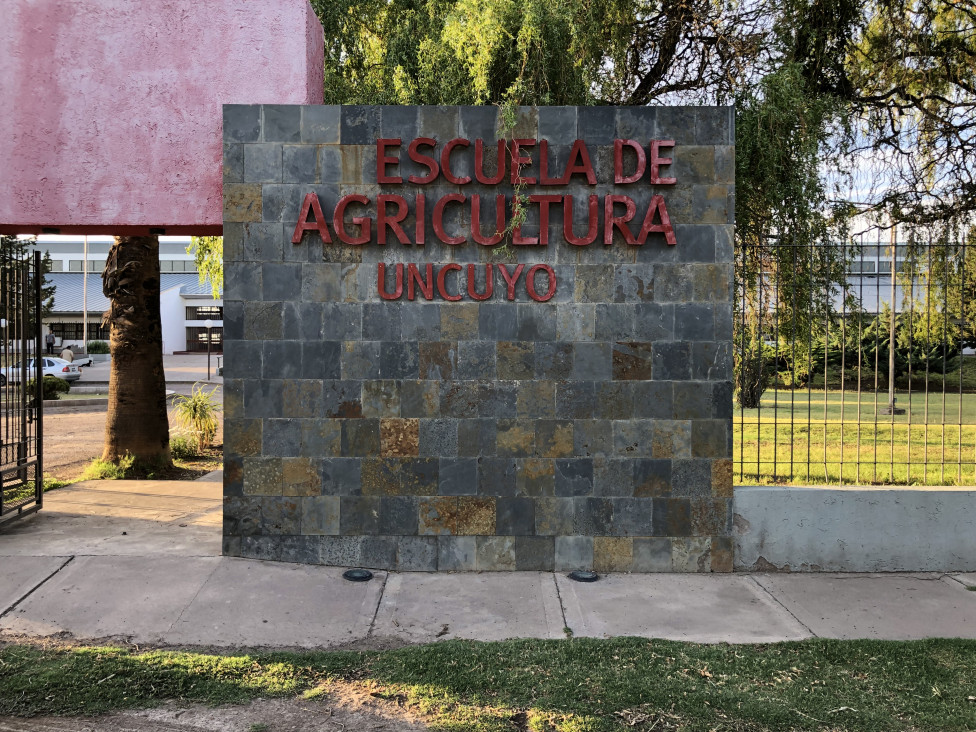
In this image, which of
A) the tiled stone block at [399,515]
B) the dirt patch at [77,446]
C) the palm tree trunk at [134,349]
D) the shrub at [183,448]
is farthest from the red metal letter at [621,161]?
the shrub at [183,448]

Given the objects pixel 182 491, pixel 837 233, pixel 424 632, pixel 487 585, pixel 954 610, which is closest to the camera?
pixel 424 632

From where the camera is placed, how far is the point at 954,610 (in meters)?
5.67

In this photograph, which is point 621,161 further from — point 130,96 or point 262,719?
point 262,719

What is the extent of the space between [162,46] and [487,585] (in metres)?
5.33

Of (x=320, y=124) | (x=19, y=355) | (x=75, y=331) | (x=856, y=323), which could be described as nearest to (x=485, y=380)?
(x=320, y=124)

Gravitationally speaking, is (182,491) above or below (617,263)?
below

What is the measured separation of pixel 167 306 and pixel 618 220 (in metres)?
56.8

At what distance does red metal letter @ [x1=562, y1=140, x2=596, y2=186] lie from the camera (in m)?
6.35

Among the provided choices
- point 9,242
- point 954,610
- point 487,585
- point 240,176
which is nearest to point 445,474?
point 487,585

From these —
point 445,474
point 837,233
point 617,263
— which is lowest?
point 445,474

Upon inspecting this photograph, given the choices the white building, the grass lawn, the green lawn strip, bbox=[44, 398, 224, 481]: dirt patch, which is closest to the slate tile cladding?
the grass lawn

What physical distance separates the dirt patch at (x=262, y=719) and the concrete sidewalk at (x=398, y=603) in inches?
31.9

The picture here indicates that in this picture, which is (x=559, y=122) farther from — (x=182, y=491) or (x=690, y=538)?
(x=182, y=491)

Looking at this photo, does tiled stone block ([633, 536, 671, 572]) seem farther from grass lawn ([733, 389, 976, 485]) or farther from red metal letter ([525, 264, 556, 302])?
red metal letter ([525, 264, 556, 302])
